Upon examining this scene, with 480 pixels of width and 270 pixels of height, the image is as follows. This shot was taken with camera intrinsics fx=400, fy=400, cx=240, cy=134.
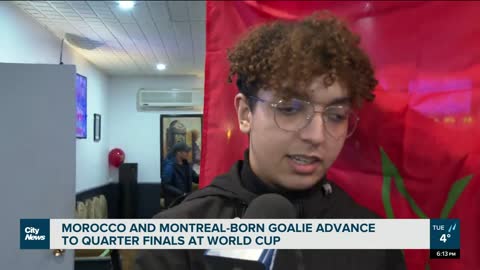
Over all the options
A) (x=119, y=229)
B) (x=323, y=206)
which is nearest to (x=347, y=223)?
(x=323, y=206)

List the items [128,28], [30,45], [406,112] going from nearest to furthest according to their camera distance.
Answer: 1. [406,112]
2. [30,45]
3. [128,28]

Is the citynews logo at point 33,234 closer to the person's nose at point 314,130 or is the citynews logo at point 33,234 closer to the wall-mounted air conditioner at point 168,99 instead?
the person's nose at point 314,130

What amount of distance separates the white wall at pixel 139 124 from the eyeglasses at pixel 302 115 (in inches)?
82.4

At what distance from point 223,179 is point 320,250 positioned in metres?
0.15

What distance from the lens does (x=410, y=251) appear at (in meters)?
0.58

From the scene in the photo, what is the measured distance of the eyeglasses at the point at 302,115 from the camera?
1.49 ft

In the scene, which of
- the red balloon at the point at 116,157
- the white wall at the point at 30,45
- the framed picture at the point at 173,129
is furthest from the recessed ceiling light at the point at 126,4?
the framed picture at the point at 173,129

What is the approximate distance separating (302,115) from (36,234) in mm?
376

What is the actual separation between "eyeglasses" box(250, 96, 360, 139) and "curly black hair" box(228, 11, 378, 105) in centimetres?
1

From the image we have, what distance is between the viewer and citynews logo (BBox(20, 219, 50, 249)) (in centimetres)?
52

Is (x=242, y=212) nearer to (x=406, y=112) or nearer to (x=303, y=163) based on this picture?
(x=303, y=163)

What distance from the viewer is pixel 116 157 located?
9.00ft

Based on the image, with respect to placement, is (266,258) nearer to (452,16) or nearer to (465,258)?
(465,258)

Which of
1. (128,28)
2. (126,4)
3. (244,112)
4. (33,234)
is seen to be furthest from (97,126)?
(244,112)
